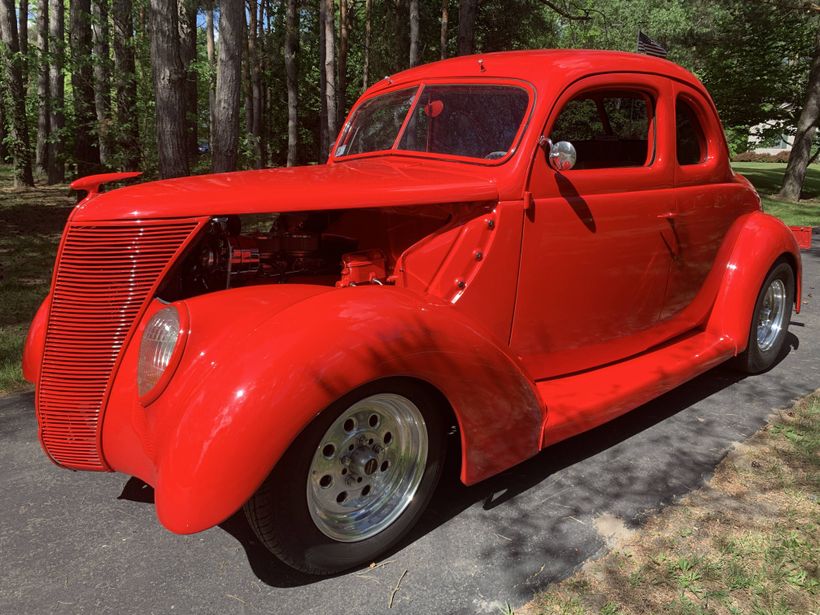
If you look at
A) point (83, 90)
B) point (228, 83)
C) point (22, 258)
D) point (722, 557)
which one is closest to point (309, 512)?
point (722, 557)

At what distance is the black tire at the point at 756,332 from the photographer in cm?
411

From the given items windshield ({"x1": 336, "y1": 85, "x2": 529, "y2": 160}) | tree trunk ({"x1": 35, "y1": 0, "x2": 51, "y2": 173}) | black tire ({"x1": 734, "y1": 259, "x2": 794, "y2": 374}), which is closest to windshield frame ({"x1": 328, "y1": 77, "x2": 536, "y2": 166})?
windshield ({"x1": 336, "y1": 85, "x2": 529, "y2": 160})

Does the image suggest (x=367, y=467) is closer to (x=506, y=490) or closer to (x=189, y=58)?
(x=506, y=490)

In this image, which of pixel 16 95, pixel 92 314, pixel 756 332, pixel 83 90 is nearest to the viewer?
pixel 92 314

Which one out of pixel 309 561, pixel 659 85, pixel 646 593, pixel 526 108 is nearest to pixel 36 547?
pixel 309 561

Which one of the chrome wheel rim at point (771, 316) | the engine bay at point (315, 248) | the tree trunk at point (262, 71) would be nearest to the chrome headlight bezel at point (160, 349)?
the engine bay at point (315, 248)

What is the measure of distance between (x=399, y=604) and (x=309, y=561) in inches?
14.0

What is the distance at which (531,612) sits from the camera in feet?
6.85

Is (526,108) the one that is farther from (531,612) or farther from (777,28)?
(777,28)

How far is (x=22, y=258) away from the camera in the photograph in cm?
734

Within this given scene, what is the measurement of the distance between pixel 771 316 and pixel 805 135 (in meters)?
13.6

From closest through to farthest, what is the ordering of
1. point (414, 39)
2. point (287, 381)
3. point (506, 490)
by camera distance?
point (287, 381) → point (506, 490) → point (414, 39)

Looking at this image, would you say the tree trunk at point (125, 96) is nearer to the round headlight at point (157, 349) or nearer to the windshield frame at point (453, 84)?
the windshield frame at point (453, 84)

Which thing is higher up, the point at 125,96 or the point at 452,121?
the point at 125,96
